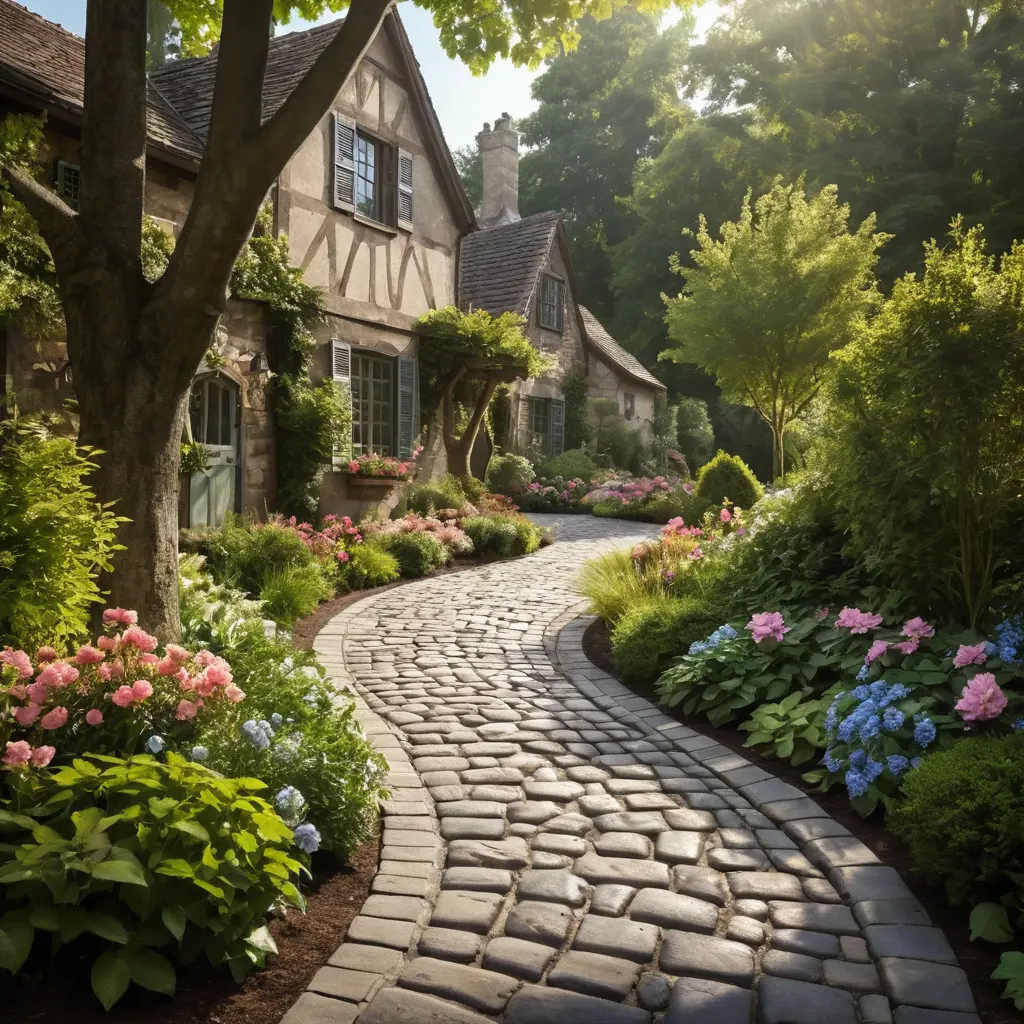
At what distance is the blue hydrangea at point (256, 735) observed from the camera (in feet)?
11.0

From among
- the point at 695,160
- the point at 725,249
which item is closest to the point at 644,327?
the point at 695,160

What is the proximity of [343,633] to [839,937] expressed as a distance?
5.13 m

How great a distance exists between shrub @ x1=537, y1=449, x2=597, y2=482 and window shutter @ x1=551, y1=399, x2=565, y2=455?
584mm

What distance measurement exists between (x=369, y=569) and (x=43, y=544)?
629 cm

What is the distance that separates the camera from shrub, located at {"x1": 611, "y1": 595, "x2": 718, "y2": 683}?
20.4 ft

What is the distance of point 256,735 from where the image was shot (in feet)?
11.0

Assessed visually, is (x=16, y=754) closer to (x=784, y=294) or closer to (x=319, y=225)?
(x=319, y=225)

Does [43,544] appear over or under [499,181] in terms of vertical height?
under

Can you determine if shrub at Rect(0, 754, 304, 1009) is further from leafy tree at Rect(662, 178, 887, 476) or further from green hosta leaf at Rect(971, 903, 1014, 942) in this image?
leafy tree at Rect(662, 178, 887, 476)

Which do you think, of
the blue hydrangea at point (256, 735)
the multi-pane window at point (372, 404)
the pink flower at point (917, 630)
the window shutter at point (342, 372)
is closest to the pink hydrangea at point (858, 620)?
the pink flower at point (917, 630)

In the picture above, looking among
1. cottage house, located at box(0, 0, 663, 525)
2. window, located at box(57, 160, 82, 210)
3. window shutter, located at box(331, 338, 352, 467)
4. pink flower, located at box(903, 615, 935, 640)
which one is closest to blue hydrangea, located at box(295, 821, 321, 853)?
pink flower, located at box(903, 615, 935, 640)

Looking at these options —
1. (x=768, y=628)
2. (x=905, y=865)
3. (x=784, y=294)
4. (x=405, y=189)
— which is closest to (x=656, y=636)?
(x=768, y=628)

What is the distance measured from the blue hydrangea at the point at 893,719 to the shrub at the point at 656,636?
2.21 metres

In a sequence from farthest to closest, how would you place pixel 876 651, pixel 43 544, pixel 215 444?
1. pixel 215 444
2. pixel 876 651
3. pixel 43 544
